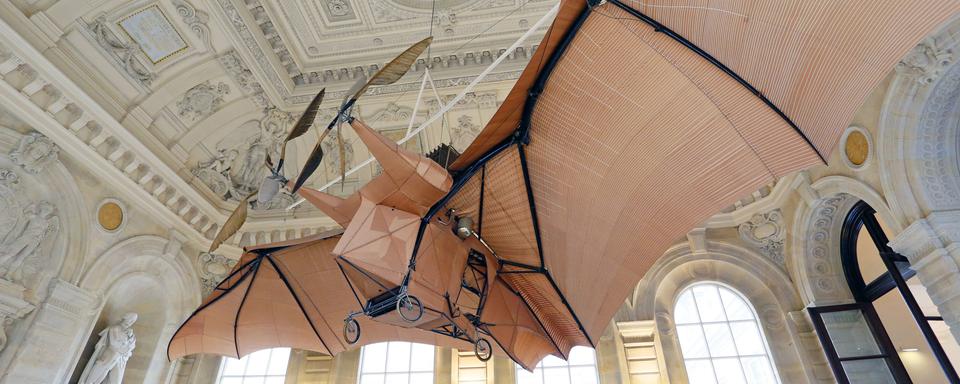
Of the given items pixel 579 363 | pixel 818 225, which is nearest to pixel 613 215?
pixel 579 363

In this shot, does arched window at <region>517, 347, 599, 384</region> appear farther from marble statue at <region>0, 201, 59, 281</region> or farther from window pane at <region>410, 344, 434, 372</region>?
marble statue at <region>0, 201, 59, 281</region>

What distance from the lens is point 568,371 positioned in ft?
18.3

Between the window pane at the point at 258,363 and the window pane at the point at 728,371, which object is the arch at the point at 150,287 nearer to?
the window pane at the point at 258,363

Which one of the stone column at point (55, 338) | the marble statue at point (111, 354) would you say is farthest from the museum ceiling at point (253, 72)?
the marble statue at point (111, 354)

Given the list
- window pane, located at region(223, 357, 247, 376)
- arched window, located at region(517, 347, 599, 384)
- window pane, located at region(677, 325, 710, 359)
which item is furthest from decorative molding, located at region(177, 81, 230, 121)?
window pane, located at region(677, 325, 710, 359)

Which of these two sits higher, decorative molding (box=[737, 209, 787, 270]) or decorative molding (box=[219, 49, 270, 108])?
decorative molding (box=[219, 49, 270, 108])

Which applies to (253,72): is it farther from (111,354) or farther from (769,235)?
(769,235)

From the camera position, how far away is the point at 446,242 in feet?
8.66

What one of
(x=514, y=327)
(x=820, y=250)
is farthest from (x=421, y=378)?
(x=820, y=250)

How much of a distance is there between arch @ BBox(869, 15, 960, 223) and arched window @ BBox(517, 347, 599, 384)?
346 centimetres

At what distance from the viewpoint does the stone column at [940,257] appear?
11.0 ft

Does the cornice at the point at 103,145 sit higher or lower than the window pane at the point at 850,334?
higher

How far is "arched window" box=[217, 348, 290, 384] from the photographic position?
609 centimetres

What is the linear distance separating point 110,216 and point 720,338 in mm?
Result: 7745
